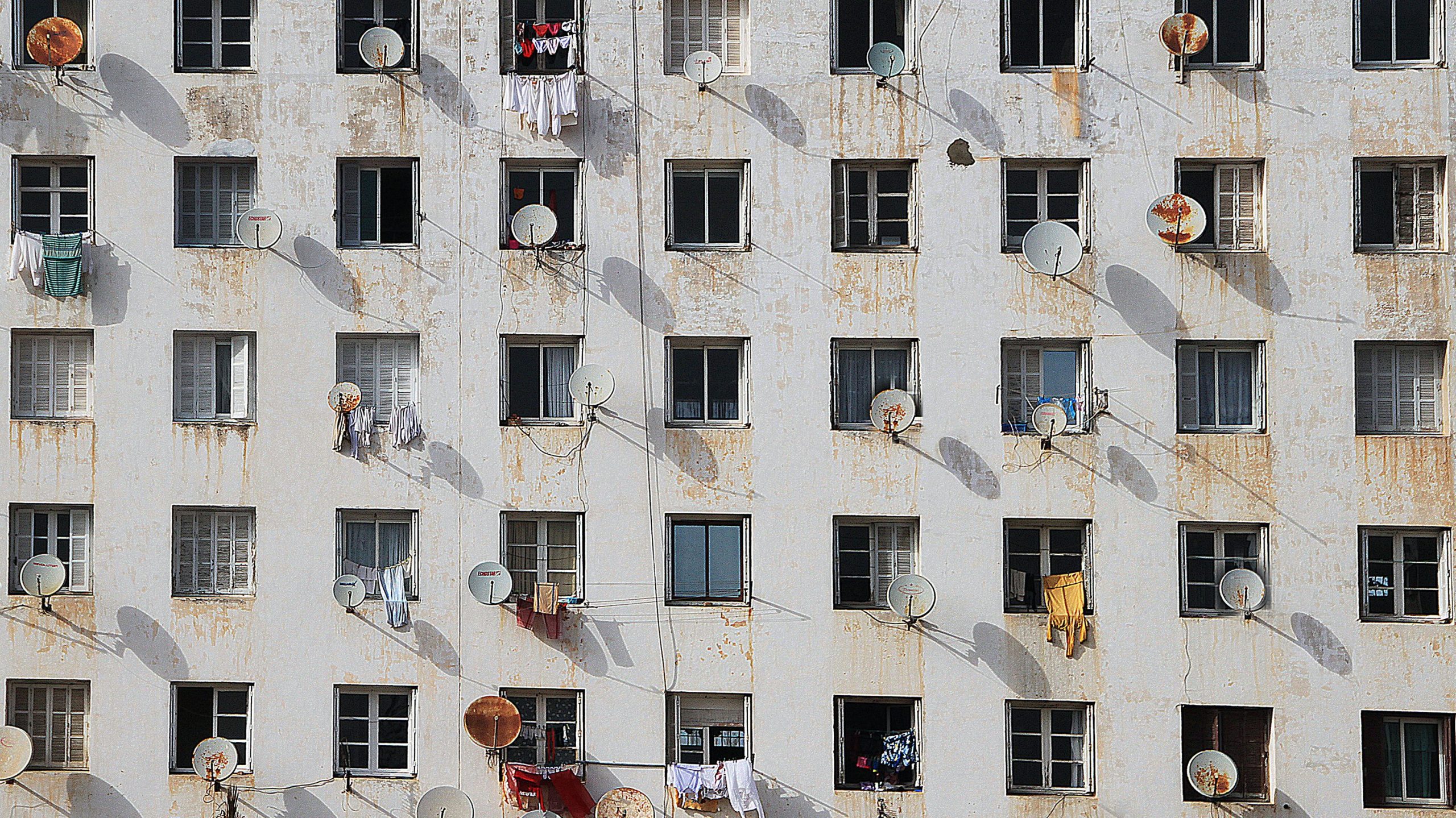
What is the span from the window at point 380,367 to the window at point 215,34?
556cm

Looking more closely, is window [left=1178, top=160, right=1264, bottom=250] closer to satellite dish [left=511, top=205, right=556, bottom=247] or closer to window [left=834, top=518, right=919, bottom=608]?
window [left=834, top=518, right=919, bottom=608]

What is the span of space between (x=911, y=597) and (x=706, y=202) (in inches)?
308

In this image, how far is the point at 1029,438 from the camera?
23.2 m

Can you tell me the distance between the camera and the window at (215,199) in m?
24.0

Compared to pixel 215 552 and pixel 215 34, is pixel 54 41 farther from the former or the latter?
Result: pixel 215 552

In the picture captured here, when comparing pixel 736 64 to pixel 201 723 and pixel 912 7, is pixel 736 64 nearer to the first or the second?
pixel 912 7

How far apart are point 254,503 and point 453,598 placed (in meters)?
3.87

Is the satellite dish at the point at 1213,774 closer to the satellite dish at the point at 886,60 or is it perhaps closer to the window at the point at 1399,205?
the window at the point at 1399,205

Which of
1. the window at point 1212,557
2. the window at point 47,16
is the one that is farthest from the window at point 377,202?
the window at point 1212,557

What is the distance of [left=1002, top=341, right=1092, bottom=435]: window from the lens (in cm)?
2336

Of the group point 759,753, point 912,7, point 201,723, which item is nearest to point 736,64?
point 912,7

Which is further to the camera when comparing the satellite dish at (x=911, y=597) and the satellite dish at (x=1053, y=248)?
the satellite dish at (x=1053, y=248)

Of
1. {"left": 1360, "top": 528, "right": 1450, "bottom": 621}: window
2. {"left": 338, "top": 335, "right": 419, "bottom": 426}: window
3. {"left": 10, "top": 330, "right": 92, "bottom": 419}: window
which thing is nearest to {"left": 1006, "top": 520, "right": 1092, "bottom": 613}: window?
{"left": 1360, "top": 528, "right": 1450, "bottom": 621}: window

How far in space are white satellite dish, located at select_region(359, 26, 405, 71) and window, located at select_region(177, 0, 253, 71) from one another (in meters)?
2.33
